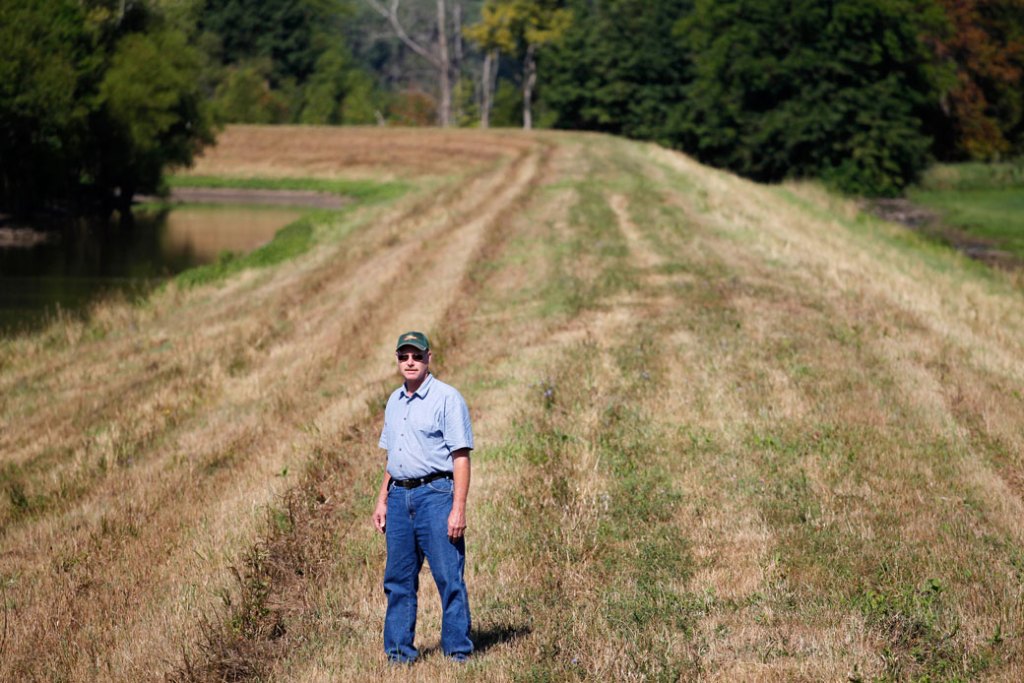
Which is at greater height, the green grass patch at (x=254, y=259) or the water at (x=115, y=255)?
the green grass patch at (x=254, y=259)

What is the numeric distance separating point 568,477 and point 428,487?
4.21 m

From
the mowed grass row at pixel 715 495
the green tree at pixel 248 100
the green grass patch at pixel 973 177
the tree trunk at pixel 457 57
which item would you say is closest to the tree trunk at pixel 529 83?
the tree trunk at pixel 457 57

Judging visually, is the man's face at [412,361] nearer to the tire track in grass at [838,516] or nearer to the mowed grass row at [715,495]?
the mowed grass row at [715,495]

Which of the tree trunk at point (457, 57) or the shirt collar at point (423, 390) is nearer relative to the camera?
the shirt collar at point (423, 390)

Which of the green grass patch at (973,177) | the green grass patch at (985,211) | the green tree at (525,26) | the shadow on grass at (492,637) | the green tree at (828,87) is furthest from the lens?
the green tree at (525,26)

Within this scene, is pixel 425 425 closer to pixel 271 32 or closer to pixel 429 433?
pixel 429 433

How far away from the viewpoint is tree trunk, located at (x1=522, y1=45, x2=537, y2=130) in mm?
91000

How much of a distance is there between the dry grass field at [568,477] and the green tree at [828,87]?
3682 cm

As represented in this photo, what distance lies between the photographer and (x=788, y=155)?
64.2 meters

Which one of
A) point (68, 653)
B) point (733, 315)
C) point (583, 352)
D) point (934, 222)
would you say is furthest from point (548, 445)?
point (934, 222)

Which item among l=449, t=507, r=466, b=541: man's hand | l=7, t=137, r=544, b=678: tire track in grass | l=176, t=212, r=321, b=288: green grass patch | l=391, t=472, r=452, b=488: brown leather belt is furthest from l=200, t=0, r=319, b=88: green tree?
l=449, t=507, r=466, b=541: man's hand

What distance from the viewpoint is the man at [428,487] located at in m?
7.14

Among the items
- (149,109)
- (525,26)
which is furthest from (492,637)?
(525,26)

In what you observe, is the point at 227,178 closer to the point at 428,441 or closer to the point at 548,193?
the point at 548,193
